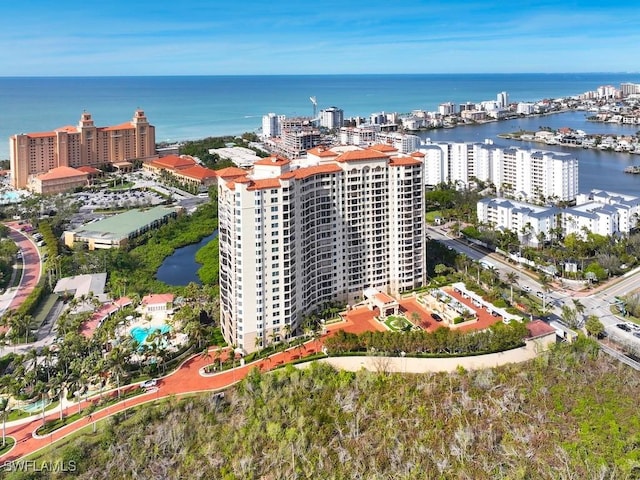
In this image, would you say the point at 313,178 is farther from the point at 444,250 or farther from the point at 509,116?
the point at 509,116

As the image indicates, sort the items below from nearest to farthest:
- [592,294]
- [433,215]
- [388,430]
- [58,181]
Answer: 1. [388,430]
2. [592,294]
3. [433,215]
4. [58,181]

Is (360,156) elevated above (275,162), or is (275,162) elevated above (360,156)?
(360,156)

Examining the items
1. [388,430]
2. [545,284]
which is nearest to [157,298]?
[388,430]

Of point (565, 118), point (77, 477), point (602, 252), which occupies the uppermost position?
point (565, 118)

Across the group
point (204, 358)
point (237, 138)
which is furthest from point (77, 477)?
point (237, 138)

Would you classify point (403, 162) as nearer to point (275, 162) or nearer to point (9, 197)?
point (275, 162)

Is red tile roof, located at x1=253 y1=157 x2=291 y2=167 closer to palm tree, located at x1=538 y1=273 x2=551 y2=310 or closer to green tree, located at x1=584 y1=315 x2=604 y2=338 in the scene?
palm tree, located at x1=538 y1=273 x2=551 y2=310
